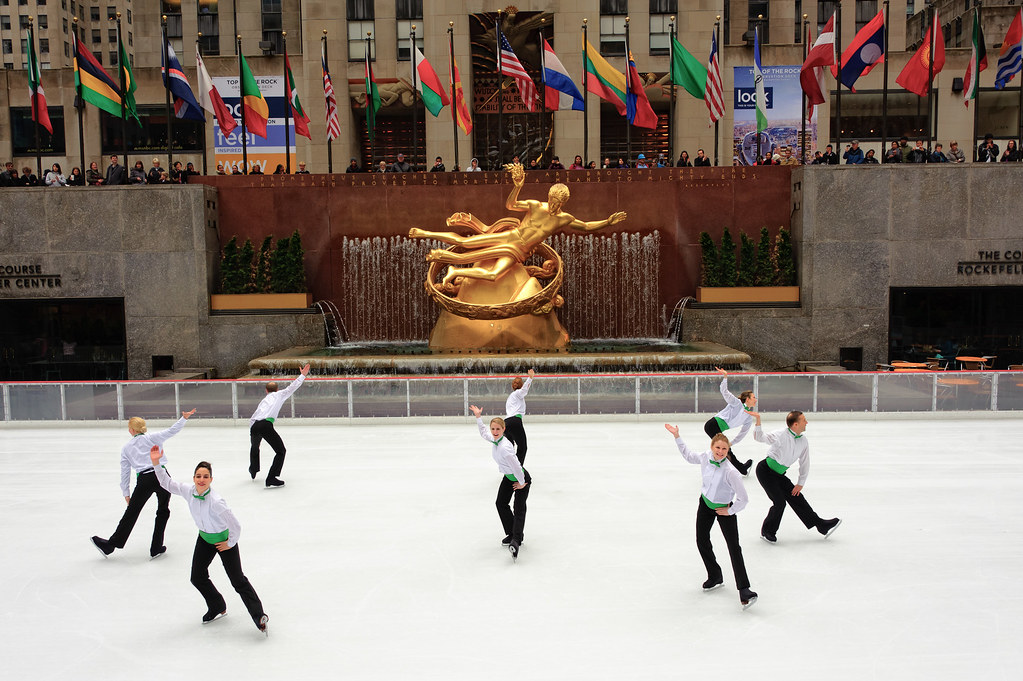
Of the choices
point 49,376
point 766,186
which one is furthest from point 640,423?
point 49,376

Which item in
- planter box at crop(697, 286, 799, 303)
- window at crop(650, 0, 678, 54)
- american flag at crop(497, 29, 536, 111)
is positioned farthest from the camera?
window at crop(650, 0, 678, 54)

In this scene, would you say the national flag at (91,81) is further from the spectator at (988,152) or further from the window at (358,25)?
the spectator at (988,152)

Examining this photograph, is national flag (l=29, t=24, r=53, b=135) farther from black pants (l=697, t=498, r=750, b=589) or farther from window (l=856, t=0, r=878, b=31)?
window (l=856, t=0, r=878, b=31)

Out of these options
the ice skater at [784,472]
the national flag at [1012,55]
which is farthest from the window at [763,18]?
the ice skater at [784,472]

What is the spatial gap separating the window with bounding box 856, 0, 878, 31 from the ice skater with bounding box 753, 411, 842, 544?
3404 centimetres

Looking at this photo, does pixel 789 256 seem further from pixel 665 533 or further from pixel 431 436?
pixel 665 533

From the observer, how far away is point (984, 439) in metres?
12.1

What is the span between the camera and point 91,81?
20.0 meters

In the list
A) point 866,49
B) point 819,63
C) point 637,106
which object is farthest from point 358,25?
point 866,49

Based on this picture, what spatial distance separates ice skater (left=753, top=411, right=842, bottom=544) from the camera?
727cm

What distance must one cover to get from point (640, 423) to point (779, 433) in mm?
6244

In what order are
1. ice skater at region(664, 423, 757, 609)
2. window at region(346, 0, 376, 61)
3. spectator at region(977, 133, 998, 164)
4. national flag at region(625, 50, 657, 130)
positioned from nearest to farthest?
ice skater at region(664, 423, 757, 609) → spectator at region(977, 133, 998, 164) → national flag at region(625, 50, 657, 130) → window at region(346, 0, 376, 61)

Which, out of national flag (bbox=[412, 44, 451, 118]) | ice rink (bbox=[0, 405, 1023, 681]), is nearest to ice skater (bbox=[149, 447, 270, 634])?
ice rink (bbox=[0, 405, 1023, 681])

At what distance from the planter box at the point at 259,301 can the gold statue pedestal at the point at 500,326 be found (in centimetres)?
398
